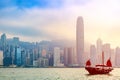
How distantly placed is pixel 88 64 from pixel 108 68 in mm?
11334

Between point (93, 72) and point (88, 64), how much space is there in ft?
52.9

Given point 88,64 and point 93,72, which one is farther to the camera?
point 88,64

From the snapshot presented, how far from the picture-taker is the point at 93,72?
167 m

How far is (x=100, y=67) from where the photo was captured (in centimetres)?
17312

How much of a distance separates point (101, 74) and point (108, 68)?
6.42m

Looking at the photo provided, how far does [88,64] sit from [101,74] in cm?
1290

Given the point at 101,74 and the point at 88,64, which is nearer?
the point at 101,74

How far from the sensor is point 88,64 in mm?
182625

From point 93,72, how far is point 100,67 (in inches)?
302

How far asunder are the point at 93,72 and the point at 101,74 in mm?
6466

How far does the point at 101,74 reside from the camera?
17150 centimetres

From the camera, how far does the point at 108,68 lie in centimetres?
17600
